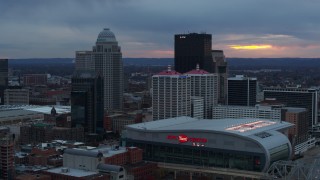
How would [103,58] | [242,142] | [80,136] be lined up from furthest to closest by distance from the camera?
Answer: [103,58] → [80,136] → [242,142]

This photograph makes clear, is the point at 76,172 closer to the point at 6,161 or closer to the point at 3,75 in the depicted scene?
the point at 6,161

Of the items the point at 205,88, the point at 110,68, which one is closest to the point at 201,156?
the point at 205,88

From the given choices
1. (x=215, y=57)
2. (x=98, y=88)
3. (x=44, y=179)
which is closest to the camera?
(x=44, y=179)

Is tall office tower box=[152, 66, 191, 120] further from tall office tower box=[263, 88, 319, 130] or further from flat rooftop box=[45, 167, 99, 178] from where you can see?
flat rooftop box=[45, 167, 99, 178]

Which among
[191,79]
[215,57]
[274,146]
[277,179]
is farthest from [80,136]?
[215,57]

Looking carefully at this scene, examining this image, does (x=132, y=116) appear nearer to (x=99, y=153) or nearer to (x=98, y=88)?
(x=98, y=88)

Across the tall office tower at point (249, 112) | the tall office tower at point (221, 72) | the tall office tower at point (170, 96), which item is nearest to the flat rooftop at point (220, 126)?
the tall office tower at point (170, 96)
